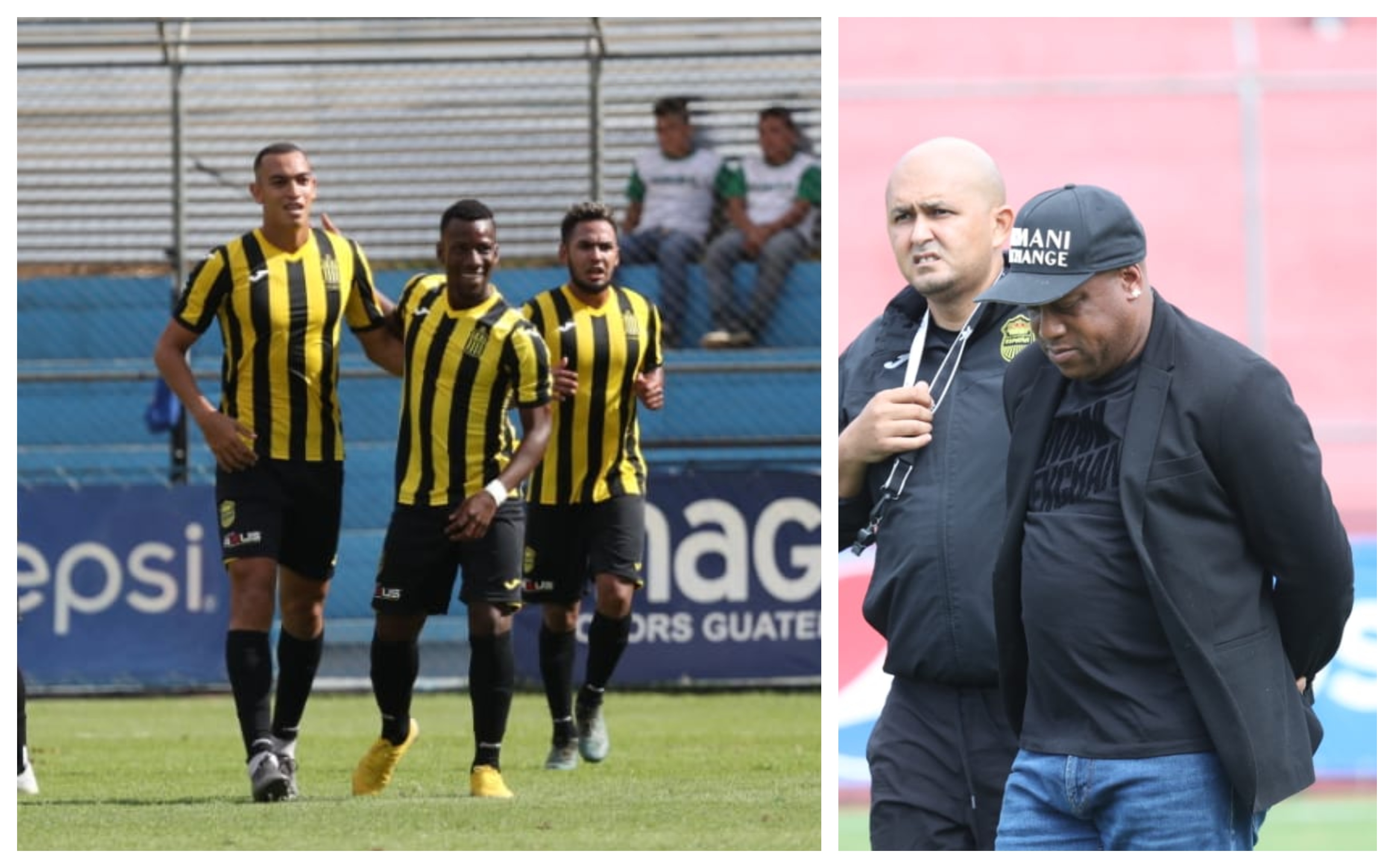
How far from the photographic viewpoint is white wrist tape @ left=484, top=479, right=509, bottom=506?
6.06 m

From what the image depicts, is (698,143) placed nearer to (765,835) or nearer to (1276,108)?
(1276,108)

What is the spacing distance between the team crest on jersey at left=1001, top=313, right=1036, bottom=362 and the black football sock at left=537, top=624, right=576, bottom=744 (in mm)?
3493

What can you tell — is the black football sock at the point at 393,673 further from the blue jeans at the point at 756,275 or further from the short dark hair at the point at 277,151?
the blue jeans at the point at 756,275

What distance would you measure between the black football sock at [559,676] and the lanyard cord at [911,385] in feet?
11.0

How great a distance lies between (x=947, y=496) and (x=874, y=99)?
5.31 metres

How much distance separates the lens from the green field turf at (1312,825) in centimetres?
656

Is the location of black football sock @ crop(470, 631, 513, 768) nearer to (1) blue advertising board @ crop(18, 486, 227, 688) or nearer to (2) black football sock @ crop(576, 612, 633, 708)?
(2) black football sock @ crop(576, 612, 633, 708)

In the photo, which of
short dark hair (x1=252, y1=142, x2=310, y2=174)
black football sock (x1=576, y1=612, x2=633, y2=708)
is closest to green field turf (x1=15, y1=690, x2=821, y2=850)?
black football sock (x1=576, y1=612, x2=633, y2=708)

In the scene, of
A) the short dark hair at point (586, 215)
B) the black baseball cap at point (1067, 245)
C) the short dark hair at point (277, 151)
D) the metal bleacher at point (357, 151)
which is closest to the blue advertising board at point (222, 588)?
the metal bleacher at point (357, 151)

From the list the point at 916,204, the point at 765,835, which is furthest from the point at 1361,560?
the point at 916,204

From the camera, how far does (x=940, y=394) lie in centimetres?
371

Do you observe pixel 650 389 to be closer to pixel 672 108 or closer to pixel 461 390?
pixel 461 390

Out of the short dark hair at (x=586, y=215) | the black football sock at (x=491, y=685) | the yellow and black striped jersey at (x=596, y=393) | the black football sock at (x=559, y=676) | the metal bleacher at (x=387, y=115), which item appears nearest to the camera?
the black football sock at (x=491, y=685)

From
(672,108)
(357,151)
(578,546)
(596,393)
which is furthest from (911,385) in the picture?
(357,151)
